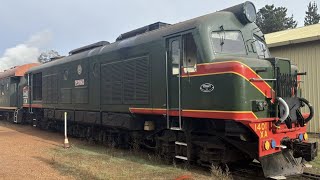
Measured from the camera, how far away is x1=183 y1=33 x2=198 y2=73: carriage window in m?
8.15

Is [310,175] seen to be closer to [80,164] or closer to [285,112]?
[285,112]

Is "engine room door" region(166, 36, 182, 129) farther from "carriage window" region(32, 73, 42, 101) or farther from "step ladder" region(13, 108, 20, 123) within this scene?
"step ladder" region(13, 108, 20, 123)

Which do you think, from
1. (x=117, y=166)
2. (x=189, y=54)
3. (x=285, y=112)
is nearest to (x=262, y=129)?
(x=285, y=112)

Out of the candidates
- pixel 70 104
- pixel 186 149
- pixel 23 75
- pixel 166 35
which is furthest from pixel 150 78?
pixel 23 75

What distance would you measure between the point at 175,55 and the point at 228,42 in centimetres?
130

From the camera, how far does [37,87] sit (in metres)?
18.6

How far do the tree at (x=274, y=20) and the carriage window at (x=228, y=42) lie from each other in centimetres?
5068

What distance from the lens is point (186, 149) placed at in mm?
8555

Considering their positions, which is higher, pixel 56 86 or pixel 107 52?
pixel 107 52

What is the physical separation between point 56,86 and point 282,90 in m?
10.8

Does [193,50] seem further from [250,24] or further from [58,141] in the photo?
[58,141]

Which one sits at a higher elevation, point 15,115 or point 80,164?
point 15,115

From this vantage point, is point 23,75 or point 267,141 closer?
point 267,141

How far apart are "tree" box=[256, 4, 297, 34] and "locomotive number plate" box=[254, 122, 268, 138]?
52.1 m
